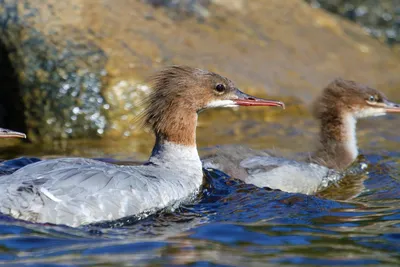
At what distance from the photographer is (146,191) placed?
20.9 feet

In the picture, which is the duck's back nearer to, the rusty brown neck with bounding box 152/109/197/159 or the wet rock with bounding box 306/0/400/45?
the rusty brown neck with bounding box 152/109/197/159

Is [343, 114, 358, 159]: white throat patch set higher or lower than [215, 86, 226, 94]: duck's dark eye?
lower

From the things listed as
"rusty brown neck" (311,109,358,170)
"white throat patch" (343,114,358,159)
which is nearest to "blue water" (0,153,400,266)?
"rusty brown neck" (311,109,358,170)

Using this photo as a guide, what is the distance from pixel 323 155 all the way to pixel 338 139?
0.99 ft

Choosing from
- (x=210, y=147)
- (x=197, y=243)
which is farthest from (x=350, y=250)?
(x=210, y=147)

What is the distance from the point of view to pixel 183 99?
723 centimetres

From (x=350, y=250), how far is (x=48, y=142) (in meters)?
5.05

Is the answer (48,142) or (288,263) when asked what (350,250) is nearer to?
(288,263)

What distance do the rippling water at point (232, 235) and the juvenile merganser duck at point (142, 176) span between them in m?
0.11

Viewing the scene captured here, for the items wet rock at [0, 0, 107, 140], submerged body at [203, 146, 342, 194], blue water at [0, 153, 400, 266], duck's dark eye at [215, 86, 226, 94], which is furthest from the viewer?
wet rock at [0, 0, 107, 140]

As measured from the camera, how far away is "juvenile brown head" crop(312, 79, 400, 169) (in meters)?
8.71

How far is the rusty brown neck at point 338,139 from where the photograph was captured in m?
8.64

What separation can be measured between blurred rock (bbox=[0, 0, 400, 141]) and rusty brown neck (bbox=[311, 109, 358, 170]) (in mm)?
1931

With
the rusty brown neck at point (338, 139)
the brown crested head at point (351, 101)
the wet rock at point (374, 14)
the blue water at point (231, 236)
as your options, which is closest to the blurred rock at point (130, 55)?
the wet rock at point (374, 14)
